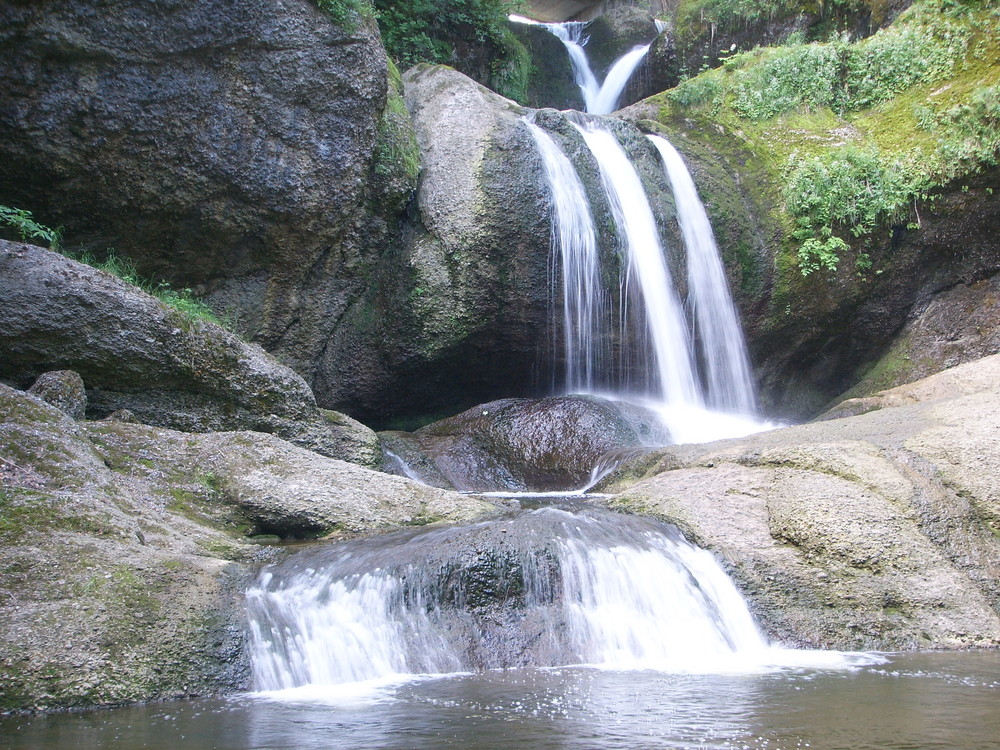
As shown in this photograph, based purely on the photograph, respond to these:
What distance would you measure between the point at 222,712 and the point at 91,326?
13.9 feet

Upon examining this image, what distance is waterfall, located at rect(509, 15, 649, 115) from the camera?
16.3m

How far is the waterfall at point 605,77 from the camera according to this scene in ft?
53.6

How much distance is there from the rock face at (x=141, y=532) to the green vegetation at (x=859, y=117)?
299 inches

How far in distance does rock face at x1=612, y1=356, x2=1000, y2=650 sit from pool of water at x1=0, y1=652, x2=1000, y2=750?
745 mm

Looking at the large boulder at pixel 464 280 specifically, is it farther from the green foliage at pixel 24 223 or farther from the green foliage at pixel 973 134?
the green foliage at pixel 973 134

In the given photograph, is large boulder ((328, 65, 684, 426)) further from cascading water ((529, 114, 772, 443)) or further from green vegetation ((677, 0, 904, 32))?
green vegetation ((677, 0, 904, 32))

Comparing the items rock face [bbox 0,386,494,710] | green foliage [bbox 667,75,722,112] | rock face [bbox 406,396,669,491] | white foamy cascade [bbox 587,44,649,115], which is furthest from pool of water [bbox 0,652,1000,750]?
white foamy cascade [bbox 587,44,649,115]

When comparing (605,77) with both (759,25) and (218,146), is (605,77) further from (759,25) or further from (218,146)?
(218,146)

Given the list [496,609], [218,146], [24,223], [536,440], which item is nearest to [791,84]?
[536,440]

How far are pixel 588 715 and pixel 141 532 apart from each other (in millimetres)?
2804

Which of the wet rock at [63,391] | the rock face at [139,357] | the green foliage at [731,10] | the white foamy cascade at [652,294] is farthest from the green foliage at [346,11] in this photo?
the green foliage at [731,10]

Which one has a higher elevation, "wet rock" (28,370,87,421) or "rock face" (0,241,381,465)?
"rock face" (0,241,381,465)

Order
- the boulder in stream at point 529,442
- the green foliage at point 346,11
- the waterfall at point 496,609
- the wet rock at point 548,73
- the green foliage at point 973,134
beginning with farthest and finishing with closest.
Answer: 1. the wet rock at point 548,73
2. the green foliage at point 973,134
3. the green foliage at point 346,11
4. the boulder in stream at point 529,442
5. the waterfall at point 496,609

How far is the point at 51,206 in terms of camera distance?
8.69m
